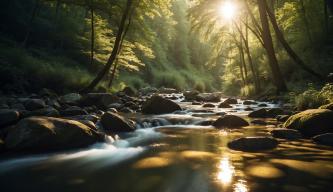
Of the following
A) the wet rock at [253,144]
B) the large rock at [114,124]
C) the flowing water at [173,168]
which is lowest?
the flowing water at [173,168]

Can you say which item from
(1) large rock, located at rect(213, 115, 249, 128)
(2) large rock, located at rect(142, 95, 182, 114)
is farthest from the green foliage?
(2) large rock, located at rect(142, 95, 182, 114)

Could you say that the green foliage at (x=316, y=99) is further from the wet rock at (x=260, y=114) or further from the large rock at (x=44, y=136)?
the large rock at (x=44, y=136)

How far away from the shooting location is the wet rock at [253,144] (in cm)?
572

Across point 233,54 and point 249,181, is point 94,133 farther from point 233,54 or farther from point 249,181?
point 233,54

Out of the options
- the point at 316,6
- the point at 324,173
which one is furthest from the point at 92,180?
the point at 316,6


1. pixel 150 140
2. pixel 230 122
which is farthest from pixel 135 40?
pixel 150 140

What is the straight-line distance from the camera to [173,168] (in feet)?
15.1

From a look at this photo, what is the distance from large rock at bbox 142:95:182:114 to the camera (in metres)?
12.4

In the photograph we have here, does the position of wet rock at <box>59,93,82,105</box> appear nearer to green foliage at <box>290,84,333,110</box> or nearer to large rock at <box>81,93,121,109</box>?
large rock at <box>81,93,121,109</box>

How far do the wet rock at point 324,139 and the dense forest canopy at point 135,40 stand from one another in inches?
273

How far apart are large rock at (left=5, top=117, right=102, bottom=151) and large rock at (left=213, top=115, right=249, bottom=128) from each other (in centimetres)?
400

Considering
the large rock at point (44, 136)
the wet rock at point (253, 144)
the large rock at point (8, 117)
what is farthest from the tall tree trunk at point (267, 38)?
the large rock at point (8, 117)

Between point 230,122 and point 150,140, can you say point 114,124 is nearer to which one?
point 150,140

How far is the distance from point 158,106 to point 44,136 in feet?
23.1
